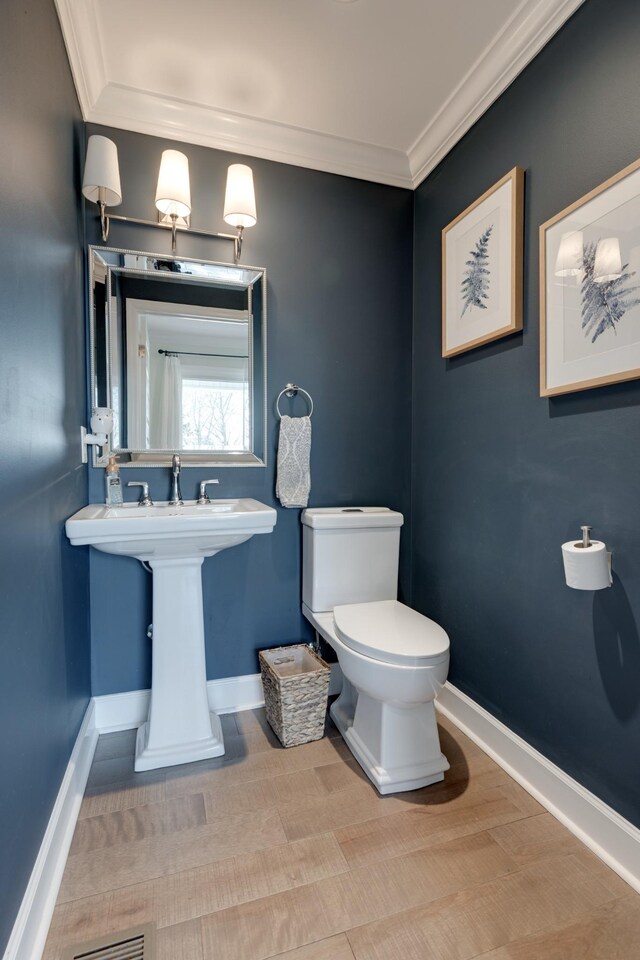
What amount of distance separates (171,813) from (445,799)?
0.87 metres

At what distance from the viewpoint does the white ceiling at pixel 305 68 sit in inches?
59.0

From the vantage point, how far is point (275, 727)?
6.17 feet

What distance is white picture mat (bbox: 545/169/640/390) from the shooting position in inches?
47.8

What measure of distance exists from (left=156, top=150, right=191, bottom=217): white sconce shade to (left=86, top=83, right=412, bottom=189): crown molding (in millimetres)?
189

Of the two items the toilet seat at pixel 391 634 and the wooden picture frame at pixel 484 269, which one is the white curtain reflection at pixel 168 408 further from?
the wooden picture frame at pixel 484 269

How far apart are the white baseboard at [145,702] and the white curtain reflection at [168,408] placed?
40.5 inches

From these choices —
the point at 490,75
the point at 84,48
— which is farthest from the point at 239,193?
the point at 490,75

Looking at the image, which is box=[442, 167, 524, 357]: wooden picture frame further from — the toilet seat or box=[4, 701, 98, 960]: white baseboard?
box=[4, 701, 98, 960]: white baseboard

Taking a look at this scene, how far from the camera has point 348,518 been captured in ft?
6.60

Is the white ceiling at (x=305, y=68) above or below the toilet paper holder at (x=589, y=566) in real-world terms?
above

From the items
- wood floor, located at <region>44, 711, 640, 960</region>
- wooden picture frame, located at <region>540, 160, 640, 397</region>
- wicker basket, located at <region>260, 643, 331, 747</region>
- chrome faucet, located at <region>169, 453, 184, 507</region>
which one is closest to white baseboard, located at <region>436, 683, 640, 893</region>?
wood floor, located at <region>44, 711, 640, 960</region>

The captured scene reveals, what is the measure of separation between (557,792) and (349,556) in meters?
1.05

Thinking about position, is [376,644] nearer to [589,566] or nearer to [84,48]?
[589,566]

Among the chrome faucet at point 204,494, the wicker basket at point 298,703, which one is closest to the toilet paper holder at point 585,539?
the wicker basket at point 298,703
